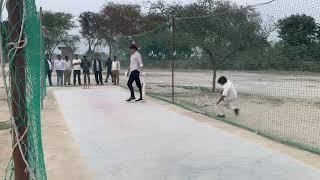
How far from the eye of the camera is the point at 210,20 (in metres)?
14.5

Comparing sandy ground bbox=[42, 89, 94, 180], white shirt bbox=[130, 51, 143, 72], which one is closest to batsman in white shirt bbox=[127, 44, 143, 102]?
white shirt bbox=[130, 51, 143, 72]

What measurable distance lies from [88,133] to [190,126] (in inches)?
79.8

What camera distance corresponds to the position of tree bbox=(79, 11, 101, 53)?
52.7 m

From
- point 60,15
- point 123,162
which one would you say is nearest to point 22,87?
point 123,162

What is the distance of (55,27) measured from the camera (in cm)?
5506

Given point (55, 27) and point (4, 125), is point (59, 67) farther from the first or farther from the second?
point (55, 27)

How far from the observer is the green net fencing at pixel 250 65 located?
9.12 m

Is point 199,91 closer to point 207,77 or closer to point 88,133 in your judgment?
point 207,77

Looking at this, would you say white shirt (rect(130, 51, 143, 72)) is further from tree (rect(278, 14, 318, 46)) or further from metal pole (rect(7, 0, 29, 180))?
metal pole (rect(7, 0, 29, 180))

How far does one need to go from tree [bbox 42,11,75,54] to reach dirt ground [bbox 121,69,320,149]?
3644cm

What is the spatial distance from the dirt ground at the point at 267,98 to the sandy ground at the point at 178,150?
3.74 ft

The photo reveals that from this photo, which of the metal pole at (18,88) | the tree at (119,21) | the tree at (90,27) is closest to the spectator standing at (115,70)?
the metal pole at (18,88)

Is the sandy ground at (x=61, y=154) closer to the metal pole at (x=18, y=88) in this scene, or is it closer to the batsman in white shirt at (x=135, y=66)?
Result: the metal pole at (x=18, y=88)

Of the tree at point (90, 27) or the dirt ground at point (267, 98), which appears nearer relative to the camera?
the dirt ground at point (267, 98)
